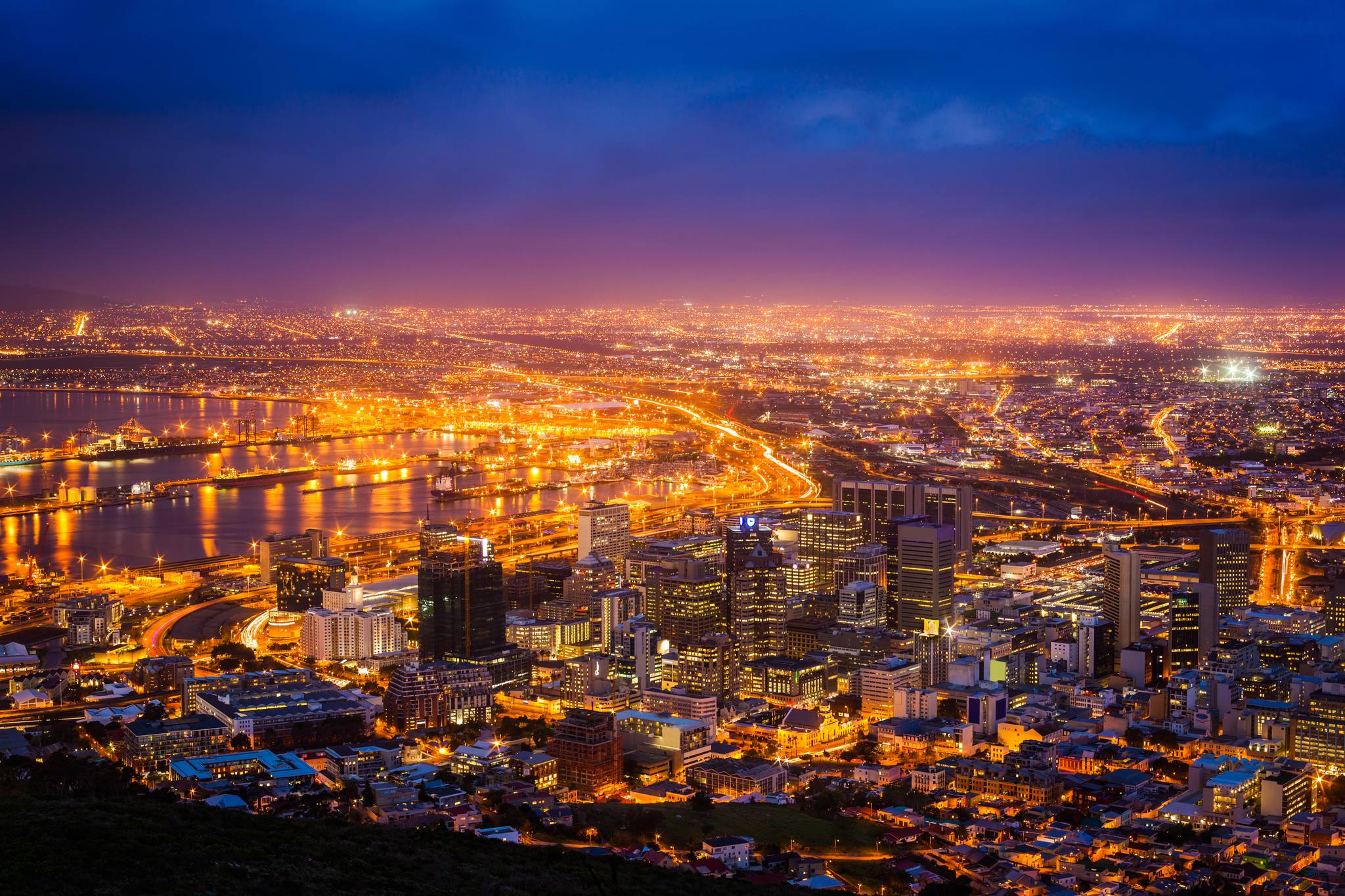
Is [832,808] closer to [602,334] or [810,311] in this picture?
[602,334]

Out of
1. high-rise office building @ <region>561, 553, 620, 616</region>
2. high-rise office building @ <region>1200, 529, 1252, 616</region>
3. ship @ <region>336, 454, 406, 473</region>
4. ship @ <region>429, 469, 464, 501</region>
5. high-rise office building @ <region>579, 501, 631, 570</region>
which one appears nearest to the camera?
high-rise office building @ <region>1200, 529, 1252, 616</region>

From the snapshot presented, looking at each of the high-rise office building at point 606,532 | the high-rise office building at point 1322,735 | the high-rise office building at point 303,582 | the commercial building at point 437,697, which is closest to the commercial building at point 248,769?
the commercial building at point 437,697

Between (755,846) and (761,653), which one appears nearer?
(755,846)

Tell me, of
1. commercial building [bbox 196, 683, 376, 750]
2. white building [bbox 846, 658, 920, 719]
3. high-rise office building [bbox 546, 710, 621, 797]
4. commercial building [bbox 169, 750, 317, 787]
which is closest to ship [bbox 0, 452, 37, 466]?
commercial building [bbox 196, 683, 376, 750]

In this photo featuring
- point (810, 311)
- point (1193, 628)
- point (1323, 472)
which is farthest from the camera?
point (810, 311)

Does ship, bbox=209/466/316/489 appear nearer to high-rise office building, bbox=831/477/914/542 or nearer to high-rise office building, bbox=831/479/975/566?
high-rise office building, bbox=831/477/914/542

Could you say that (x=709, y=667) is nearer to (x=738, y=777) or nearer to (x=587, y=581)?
(x=738, y=777)

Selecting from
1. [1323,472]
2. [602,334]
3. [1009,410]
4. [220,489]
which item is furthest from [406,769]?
[602,334]
